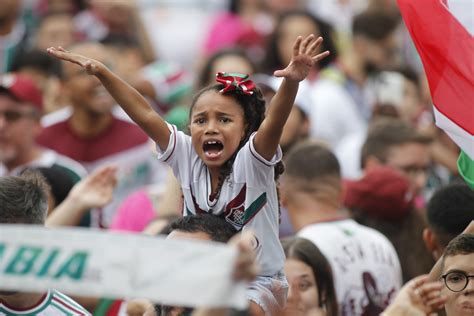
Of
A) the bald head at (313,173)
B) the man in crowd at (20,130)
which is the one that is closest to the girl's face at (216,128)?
the bald head at (313,173)

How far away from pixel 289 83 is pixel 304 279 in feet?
5.62

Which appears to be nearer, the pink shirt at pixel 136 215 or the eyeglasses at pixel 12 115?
the pink shirt at pixel 136 215

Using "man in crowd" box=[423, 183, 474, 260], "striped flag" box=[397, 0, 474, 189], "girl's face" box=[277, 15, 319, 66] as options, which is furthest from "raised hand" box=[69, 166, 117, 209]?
"girl's face" box=[277, 15, 319, 66]

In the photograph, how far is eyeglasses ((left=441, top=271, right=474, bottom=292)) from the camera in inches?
219

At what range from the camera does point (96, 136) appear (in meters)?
10.6

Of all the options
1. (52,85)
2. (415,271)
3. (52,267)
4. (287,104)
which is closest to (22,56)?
(52,85)

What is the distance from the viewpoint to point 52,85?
12133mm

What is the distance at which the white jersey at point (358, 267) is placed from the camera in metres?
7.05

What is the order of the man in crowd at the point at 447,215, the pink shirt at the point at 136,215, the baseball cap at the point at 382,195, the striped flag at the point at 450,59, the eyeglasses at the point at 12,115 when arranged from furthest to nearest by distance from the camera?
the eyeglasses at the point at 12,115 → the pink shirt at the point at 136,215 → the baseball cap at the point at 382,195 → the man in crowd at the point at 447,215 → the striped flag at the point at 450,59

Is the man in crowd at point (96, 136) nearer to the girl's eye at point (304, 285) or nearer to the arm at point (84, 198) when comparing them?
the arm at point (84, 198)

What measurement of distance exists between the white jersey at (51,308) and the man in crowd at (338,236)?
1758 mm

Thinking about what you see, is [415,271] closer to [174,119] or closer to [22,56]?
[174,119]

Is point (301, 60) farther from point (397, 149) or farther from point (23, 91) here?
point (23, 91)

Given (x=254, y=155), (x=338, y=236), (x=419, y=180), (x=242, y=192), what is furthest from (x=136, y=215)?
(x=254, y=155)
